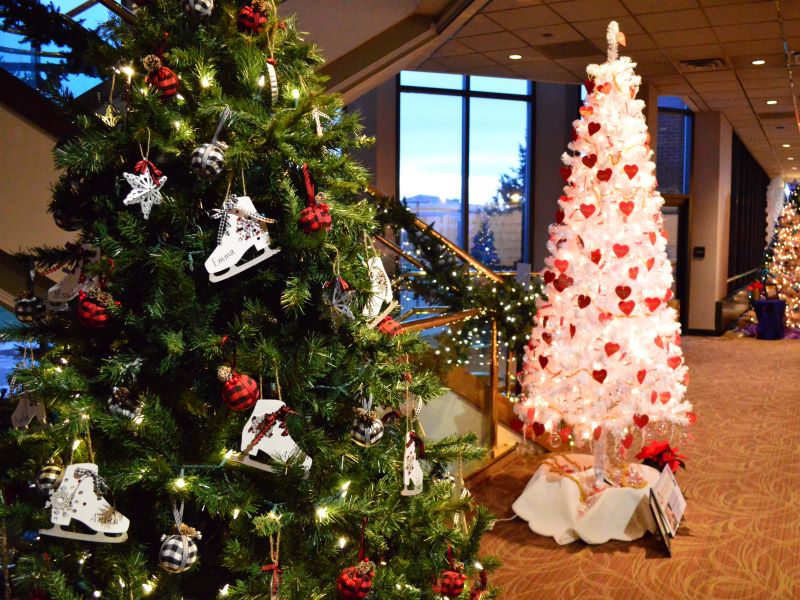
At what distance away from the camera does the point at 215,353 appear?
5.79 ft

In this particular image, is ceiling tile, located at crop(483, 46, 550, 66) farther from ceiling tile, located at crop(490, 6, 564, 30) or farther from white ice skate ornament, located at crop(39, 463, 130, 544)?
white ice skate ornament, located at crop(39, 463, 130, 544)

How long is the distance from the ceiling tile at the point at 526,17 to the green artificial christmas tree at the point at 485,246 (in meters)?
6.43

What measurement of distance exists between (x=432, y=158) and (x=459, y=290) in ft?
24.2

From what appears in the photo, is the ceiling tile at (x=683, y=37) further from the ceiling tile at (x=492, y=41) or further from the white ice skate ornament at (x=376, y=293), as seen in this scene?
the white ice skate ornament at (x=376, y=293)

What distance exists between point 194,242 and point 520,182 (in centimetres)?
1237

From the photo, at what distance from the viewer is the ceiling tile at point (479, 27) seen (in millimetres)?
7035

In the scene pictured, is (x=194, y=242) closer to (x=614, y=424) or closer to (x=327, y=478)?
(x=327, y=478)

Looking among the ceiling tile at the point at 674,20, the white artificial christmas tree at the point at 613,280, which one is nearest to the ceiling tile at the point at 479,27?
the ceiling tile at the point at 674,20

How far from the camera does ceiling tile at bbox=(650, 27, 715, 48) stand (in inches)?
295

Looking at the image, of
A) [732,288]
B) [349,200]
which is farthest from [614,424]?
[732,288]

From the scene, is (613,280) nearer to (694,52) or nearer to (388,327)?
(388,327)

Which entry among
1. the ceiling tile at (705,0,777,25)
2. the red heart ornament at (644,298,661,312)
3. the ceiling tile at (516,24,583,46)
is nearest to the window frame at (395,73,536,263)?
the ceiling tile at (516,24,583,46)

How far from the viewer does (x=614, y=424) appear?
4258 millimetres

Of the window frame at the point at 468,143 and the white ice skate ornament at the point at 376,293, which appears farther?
the window frame at the point at 468,143
